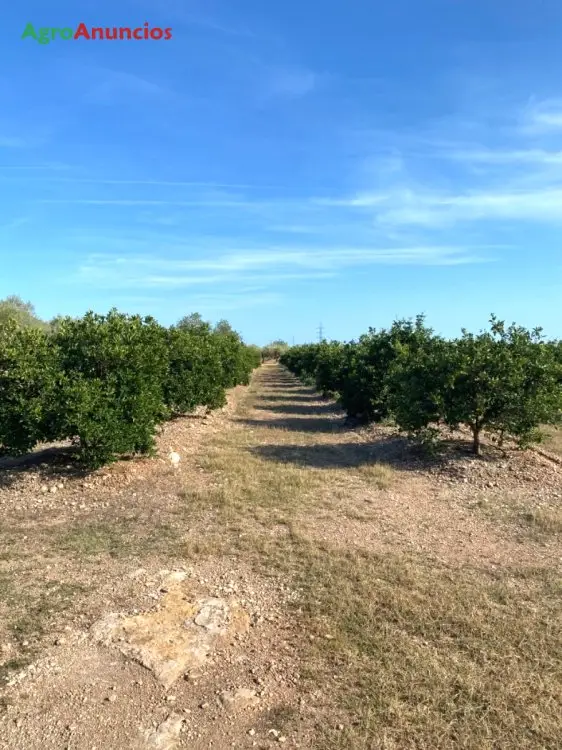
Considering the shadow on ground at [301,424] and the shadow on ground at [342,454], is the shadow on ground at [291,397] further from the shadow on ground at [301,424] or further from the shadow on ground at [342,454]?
the shadow on ground at [342,454]

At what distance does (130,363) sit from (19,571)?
393cm

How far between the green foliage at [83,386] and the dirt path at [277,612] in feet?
2.17

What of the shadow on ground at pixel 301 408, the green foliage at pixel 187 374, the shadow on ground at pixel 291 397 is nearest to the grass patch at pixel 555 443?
the shadow on ground at pixel 301 408

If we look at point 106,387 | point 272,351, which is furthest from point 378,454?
point 272,351

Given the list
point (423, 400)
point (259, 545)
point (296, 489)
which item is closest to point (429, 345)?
point (423, 400)

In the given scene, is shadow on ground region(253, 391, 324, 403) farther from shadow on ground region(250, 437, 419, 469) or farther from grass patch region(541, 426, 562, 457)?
shadow on ground region(250, 437, 419, 469)

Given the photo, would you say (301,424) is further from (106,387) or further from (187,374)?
(106,387)

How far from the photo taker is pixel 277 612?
431cm

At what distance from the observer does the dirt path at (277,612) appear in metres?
3.06

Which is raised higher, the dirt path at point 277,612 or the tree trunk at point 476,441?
the tree trunk at point 476,441

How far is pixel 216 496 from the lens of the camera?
293 inches

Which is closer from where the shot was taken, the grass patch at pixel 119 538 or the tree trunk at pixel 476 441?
the grass patch at pixel 119 538

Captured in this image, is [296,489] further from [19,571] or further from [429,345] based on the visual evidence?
[429,345]

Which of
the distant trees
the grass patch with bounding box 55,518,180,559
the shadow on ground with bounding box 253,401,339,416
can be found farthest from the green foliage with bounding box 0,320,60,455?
the distant trees
